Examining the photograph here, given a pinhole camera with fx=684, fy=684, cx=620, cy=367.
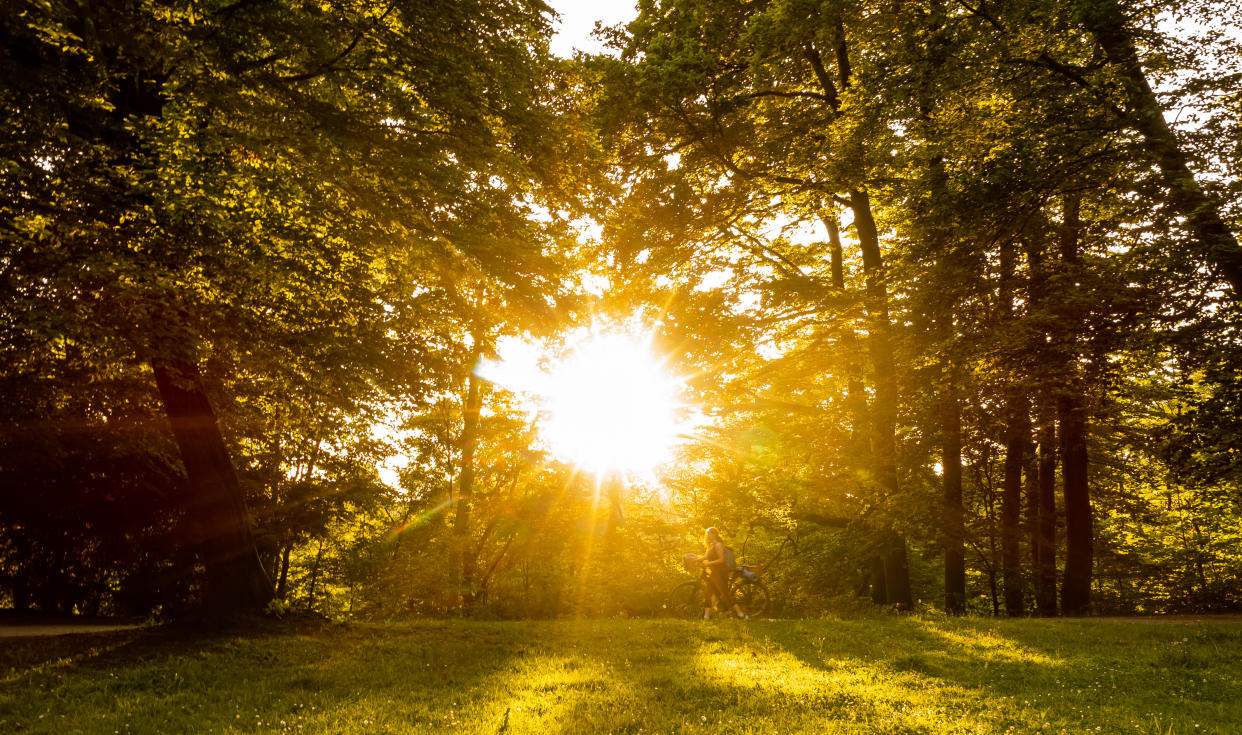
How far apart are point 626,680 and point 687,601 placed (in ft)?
30.7

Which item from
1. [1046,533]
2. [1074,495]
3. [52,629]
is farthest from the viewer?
[1046,533]

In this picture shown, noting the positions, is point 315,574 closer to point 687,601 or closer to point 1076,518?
point 687,601

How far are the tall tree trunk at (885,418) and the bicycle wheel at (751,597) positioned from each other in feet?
10.7

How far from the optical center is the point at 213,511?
11.0 metres

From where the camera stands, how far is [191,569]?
15.9 metres

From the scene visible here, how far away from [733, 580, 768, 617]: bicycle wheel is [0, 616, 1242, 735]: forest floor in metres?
4.04

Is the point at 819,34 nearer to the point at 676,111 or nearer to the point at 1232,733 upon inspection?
the point at 676,111

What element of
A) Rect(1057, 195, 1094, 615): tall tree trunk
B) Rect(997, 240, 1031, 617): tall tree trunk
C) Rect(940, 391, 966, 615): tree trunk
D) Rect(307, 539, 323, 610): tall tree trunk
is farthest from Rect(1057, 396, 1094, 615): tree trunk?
Rect(307, 539, 323, 610): tall tree trunk

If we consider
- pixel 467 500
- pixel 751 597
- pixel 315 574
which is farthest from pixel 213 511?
pixel 751 597

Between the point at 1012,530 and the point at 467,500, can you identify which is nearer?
the point at 467,500

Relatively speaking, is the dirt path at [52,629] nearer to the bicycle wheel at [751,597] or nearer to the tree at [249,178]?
the tree at [249,178]

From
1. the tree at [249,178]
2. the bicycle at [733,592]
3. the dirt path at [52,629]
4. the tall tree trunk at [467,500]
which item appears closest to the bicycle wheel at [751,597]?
the bicycle at [733,592]

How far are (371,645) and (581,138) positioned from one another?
8777 millimetres

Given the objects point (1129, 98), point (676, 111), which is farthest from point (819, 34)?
point (1129, 98)
